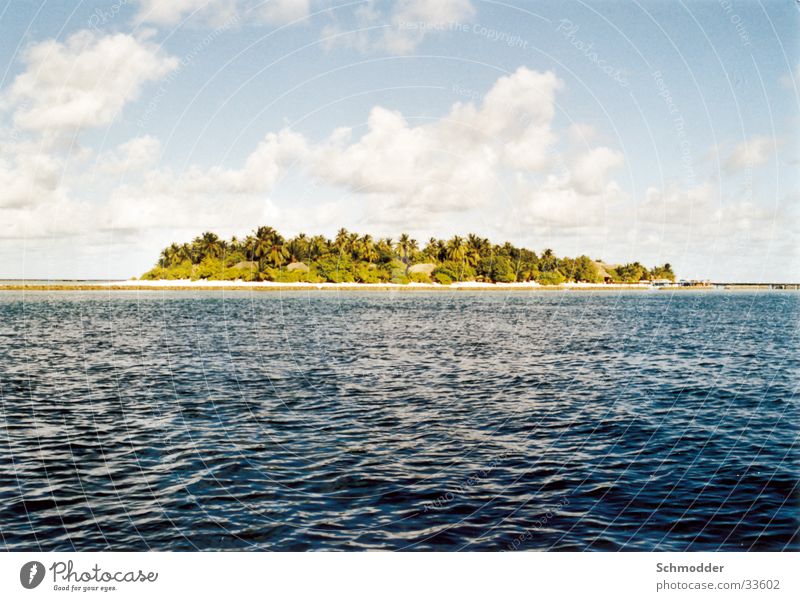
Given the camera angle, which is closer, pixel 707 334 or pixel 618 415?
pixel 618 415

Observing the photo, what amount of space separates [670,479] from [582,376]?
22.0 m

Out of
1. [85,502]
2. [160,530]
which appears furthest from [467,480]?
[85,502]

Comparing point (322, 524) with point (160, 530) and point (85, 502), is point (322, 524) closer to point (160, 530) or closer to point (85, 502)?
point (160, 530)

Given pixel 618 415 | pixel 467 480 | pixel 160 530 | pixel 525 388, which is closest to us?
pixel 160 530

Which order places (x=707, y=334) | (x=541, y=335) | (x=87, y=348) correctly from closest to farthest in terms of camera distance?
(x=87, y=348)
(x=541, y=335)
(x=707, y=334)

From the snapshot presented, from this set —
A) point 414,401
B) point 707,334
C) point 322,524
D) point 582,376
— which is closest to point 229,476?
point 322,524

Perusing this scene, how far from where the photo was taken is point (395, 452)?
893 inches

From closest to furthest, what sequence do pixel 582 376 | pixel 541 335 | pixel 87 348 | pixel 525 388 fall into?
pixel 525 388 → pixel 582 376 → pixel 87 348 → pixel 541 335

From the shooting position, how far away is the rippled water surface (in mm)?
15969

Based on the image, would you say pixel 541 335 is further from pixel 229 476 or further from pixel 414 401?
pixel 229 476

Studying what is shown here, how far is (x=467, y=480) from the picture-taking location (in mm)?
19562

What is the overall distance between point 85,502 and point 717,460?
2111cm

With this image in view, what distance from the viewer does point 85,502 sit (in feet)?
57.3

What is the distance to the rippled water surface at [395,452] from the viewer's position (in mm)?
15969
